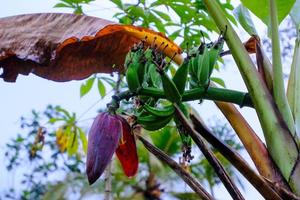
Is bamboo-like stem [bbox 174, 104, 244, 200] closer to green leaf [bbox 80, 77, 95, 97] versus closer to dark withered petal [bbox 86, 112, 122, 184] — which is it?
dark withered petal [bbox 86, 112, 122, 184]

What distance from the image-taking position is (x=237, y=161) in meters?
0.56

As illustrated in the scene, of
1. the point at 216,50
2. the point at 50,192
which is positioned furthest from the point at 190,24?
the point at 50,192

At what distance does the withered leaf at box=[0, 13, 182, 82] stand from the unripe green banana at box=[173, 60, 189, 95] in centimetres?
21

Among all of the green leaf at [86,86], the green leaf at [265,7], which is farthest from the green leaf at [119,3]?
the green leaf at [265,7]

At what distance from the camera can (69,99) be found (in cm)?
588

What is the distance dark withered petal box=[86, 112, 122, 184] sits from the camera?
58cm

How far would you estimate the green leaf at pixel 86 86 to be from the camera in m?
1.50

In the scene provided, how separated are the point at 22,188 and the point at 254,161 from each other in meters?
6.05

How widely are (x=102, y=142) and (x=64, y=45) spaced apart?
26 centimetres

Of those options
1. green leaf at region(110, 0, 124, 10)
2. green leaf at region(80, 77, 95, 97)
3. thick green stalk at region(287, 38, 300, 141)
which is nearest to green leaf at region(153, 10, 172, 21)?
green leaf at region(110, 0, 124, 10)

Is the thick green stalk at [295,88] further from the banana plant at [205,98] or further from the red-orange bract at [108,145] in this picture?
the red-orange bract at [108,145]

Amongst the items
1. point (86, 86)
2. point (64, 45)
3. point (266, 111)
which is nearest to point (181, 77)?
point (266, 111)

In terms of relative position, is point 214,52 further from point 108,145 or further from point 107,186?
point 107,186

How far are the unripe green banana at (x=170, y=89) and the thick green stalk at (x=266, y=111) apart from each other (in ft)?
0.47
